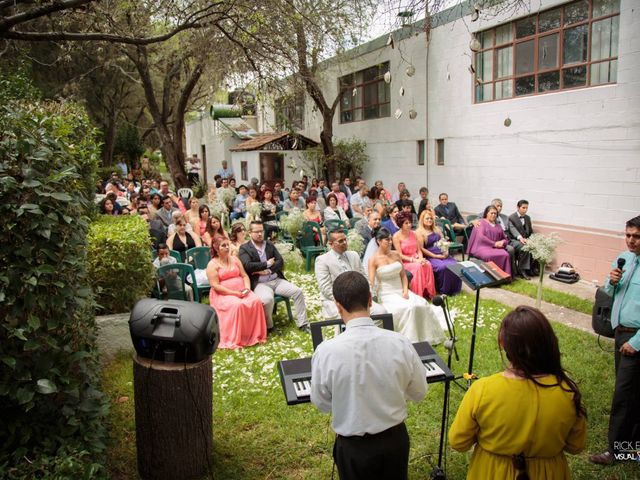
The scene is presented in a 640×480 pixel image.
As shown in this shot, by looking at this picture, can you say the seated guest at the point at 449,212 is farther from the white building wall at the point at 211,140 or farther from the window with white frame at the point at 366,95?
the white building wall at the point at 211,140

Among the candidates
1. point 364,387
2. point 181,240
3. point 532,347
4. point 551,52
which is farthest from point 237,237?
point 551,52

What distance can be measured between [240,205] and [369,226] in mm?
4846

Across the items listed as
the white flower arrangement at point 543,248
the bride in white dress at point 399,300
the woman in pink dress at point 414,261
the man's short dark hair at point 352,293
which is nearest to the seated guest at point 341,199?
the woman in pink dress at point 414,261

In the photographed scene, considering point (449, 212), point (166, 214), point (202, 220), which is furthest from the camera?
point (449, 212)

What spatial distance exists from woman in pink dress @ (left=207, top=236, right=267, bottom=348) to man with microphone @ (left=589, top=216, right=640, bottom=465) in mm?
4135

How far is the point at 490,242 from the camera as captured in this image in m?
10.0

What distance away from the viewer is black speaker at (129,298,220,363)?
12.2ft

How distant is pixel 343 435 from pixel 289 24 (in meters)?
7.61

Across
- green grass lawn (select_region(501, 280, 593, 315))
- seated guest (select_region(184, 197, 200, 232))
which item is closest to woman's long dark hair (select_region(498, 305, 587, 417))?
green grass lawn (select_region(501, 280, 593, 315))

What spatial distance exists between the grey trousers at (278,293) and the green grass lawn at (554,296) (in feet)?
13.5

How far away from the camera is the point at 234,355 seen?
655cm

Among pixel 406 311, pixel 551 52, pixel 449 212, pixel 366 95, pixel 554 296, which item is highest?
pixel 366 95

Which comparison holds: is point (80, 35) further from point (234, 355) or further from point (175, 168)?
point (175, 168)

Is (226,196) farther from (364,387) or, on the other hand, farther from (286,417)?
(364,387)
